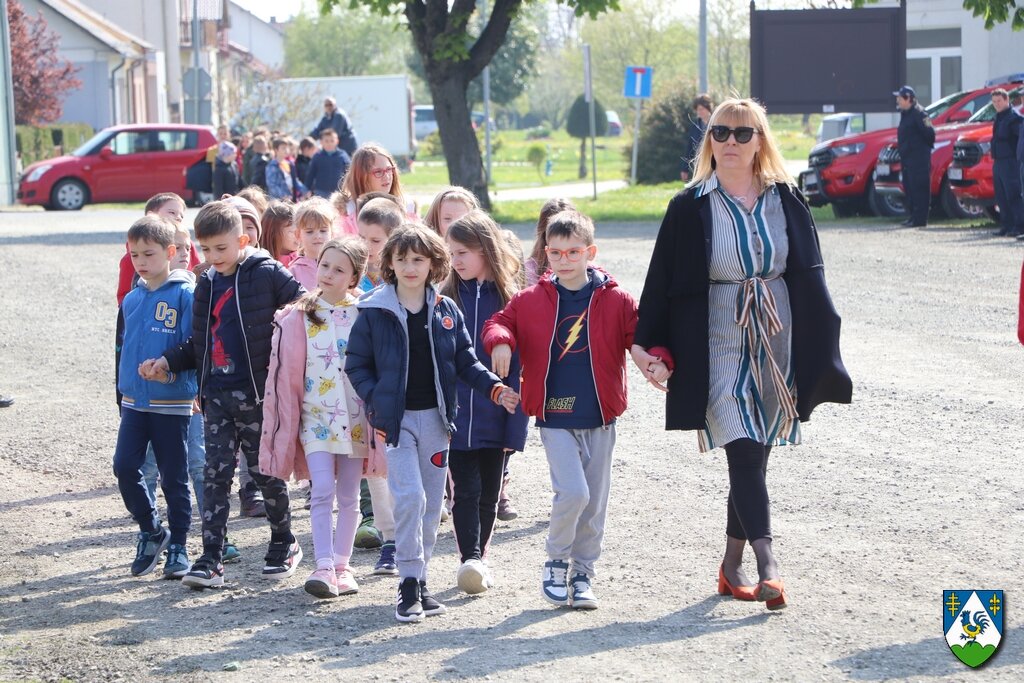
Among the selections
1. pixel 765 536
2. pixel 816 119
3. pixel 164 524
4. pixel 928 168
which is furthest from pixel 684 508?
pixel 816 119

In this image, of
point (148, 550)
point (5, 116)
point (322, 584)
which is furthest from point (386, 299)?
point (5, 116)

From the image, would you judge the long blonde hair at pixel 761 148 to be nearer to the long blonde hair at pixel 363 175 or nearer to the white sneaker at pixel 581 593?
the white sneaker at pixel 581 593

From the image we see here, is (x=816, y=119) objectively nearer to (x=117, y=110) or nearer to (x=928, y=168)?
(x=117, y=110)

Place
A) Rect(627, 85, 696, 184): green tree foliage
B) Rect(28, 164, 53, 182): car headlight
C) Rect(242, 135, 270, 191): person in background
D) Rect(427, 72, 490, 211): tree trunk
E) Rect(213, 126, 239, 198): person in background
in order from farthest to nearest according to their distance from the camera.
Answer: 1. Rect(627, 85, 696, 184): green tree foliage
2. Rect(28, 164, 53, 182): car headlight
3. Rect(427, 72, 490, 211): tree trunk
4. Rect(213, 126, 239, 198): person in background
5. Rect(242, 135, 270, 191): person in background

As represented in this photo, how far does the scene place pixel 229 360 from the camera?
20.8 feet

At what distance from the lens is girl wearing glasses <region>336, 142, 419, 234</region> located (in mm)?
8125

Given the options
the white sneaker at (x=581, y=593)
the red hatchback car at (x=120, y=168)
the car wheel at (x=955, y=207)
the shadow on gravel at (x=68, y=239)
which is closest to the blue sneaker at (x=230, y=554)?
the white sneaker at (x=581, y=593)


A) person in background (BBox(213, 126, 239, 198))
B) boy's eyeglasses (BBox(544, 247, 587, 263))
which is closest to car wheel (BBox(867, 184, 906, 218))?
person in background (BBox(213, 126, 239, 198))

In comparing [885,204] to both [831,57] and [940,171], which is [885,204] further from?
[831,57]

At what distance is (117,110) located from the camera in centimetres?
5338

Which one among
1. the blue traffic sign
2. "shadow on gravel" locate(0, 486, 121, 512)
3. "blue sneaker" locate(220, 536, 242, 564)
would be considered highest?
the blue traffic sign

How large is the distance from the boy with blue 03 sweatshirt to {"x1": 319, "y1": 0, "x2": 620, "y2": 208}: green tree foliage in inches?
769

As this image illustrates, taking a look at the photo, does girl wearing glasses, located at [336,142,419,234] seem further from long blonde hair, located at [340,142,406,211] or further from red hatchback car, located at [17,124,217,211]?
red hatchback car, located at [17,124,217,211]

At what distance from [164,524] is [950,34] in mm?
33362
